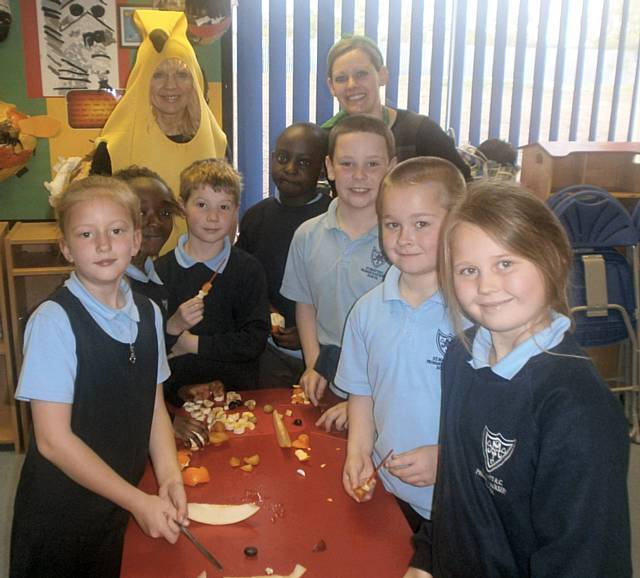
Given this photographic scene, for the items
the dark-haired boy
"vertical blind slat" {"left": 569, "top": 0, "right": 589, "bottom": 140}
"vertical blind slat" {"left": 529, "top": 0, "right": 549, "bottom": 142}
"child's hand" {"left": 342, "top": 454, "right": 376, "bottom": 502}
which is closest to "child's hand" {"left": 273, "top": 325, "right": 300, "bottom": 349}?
the dark-haired boy

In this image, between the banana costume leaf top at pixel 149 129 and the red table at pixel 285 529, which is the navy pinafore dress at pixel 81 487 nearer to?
the red table at pixel 285 529

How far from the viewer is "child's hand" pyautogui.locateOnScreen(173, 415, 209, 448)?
1.34m

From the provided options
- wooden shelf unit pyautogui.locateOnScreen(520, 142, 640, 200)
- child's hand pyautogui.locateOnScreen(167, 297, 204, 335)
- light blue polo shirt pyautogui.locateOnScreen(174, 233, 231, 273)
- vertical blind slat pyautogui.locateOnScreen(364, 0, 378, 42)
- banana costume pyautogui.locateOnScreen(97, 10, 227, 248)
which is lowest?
child's hand pyautogui.locateOnScreen(167, 297, 204, 335)

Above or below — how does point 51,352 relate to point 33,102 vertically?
below

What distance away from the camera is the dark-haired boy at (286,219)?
205cm

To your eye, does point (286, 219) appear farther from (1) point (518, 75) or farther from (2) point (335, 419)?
(1) point (518, 75)

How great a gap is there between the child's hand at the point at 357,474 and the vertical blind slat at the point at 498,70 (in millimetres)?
2663

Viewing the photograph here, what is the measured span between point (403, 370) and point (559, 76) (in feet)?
9.27

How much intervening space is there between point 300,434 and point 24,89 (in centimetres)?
235

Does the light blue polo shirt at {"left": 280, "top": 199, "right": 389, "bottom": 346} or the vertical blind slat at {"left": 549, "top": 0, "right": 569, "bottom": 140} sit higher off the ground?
the vertical blind slat at {"left": 549, "top": 0, "right": 569, "bottom": 140}

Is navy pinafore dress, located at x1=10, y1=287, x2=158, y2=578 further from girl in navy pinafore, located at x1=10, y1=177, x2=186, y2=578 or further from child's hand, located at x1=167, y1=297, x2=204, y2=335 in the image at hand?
child's hand, located at x1=167, y1=297, x2=204, y2=335

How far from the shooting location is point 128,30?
2945 mm

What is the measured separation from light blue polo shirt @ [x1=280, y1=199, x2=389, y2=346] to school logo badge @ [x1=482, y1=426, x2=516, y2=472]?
762 millimetres

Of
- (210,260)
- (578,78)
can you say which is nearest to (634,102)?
(578,78)
